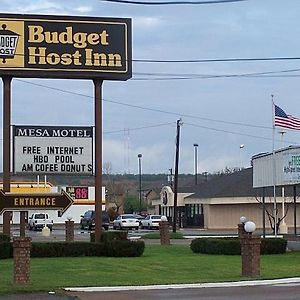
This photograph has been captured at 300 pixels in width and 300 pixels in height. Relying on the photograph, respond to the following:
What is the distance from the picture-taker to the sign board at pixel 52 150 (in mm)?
30109

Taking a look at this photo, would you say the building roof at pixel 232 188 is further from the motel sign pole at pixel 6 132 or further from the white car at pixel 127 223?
the motel sign pole at pixel 6 132

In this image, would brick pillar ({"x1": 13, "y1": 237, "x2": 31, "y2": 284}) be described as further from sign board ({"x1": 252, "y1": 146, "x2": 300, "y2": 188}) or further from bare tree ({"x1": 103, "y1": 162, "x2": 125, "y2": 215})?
bare tree ({"x1": 103, "y1": 162, "x2": 125, "y2": 215})

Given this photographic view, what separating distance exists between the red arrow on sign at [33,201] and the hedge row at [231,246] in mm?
9628

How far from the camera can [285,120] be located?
1469 inches

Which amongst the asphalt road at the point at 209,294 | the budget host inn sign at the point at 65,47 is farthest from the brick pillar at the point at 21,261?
the budget host inn sign at the point at 65,47

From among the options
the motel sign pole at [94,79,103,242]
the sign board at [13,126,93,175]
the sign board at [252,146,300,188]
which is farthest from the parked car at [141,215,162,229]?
the sign board at [13,126,93,175]

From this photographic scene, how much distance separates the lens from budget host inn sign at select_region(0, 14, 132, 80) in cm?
2998

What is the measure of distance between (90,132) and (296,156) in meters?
9.96

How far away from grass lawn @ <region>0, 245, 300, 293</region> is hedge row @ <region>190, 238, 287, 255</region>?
84 centimetres

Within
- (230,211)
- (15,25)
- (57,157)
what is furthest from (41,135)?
(230,211)

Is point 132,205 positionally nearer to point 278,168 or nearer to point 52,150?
point 278,168

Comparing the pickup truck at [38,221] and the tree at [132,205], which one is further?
the tree at [132,205]

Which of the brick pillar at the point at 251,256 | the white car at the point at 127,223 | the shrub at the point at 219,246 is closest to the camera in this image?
the brick pillar at the point at 251,256

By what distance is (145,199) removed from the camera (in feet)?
441
